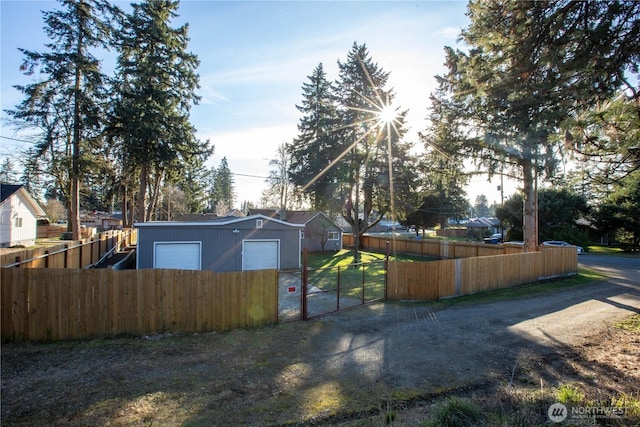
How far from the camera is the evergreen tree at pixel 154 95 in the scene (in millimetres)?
19922

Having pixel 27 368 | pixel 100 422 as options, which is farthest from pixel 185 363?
pixel 27 368

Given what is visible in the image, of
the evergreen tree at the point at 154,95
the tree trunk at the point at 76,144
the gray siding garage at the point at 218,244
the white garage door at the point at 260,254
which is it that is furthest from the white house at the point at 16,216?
the white garage door at the point at 260,254

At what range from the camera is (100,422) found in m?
3.98

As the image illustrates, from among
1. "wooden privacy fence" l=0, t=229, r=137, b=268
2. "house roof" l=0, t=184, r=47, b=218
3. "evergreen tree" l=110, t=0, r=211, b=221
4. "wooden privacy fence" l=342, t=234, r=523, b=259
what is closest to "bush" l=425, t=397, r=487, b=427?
"wooden privacy fence" l=0, t=229, r=137, b=268

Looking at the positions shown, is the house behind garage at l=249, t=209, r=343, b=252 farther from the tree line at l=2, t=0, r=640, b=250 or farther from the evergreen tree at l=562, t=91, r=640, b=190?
the evergreen tree at l=562, t=91, r=640, b=190

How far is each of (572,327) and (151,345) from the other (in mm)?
9959

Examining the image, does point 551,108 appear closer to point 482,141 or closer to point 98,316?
point 482,141

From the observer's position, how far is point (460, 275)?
38.9 feet

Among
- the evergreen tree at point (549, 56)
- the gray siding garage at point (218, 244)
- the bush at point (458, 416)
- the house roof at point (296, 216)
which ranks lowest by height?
the bush at point (458, 416)

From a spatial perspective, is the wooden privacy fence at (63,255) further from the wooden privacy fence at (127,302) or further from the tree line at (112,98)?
the tree line at (112,98)

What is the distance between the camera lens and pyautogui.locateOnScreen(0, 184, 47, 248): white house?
74.2ft

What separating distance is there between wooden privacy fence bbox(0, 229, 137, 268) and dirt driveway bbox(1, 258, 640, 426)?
206 centimetres

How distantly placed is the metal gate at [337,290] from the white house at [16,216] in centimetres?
2181

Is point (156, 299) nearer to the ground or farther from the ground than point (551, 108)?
nearer to the ground
